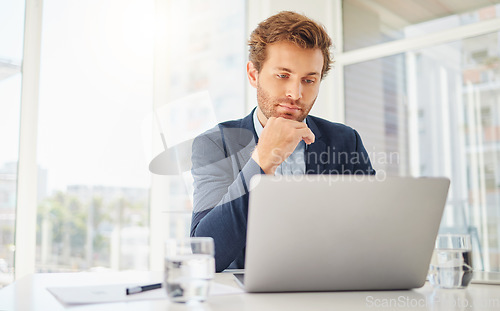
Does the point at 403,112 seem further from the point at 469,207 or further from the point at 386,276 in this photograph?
the point at 386,276

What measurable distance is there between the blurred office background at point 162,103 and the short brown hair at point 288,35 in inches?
42.2

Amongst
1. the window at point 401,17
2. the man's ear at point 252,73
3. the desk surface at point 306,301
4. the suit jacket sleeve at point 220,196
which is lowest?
the desk surface at point 306,301

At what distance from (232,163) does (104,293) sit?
2.95 feet

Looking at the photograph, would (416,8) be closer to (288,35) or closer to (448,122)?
(448,122)

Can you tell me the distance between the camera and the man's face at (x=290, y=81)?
5.95ft

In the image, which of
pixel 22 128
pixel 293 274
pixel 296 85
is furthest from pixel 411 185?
pixel 22 128

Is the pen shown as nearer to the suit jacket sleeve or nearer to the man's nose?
the suit jacket sleeve

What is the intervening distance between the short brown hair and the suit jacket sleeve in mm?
393

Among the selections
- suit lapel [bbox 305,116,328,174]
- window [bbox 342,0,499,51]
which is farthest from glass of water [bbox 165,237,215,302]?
window [bbox 342,0,499,51]

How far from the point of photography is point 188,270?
77cm

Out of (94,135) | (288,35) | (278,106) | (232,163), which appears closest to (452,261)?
(232,163)

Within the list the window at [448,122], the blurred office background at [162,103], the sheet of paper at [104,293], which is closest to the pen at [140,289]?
the sheet of paper at [104,293]

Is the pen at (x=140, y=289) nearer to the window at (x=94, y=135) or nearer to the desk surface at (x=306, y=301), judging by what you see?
the desk surface at (x=306, y=301)

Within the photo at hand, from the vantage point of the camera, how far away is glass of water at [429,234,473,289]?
0.97m
